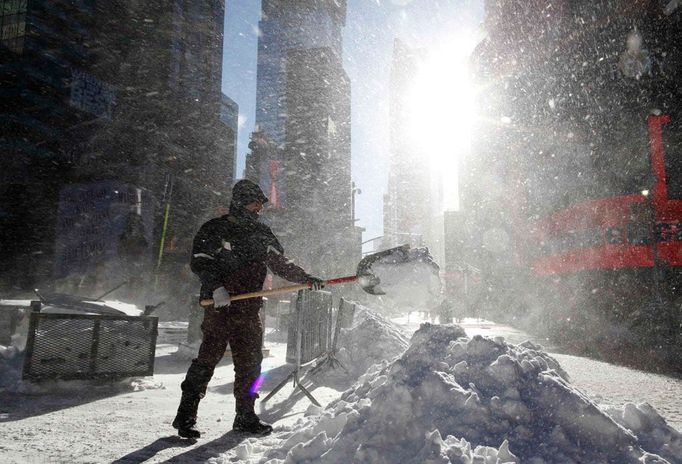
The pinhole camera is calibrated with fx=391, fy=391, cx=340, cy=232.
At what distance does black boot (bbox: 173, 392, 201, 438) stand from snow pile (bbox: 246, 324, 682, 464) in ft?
2.10

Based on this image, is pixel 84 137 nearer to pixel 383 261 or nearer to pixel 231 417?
pixel 231 417

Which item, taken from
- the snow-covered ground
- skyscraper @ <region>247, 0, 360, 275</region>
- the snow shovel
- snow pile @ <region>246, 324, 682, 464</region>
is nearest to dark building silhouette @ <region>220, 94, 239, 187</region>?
skyscraper @ <region>247, 0, 360, 275</region>

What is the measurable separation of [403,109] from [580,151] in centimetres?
17281

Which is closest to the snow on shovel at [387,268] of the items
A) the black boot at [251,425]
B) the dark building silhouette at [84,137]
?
the black boot at [251,425]

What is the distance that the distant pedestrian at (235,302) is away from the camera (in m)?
3.28

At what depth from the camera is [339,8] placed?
12275 centimetres

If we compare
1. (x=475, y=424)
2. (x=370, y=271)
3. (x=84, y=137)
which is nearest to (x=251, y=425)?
(x=370, y=271)

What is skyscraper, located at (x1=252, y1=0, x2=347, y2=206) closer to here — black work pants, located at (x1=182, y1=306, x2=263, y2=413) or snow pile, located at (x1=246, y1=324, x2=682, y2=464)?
black work pants, located at (x1=182, y1=306, x2=263, y2=413)

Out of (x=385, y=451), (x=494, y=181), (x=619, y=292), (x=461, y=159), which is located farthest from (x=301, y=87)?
(x=385, y=451)

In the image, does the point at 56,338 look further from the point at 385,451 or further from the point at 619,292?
the point at 619,292

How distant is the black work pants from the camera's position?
3285 mm

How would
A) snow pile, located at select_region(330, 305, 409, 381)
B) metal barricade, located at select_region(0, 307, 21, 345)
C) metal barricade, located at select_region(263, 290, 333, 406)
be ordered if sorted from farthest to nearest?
metal barricade, located at select_region(0, 307, 21, 345), snow pile, located at select_region(330, 305, 409, 381), metal barricade, located at select_region(263, 290, 333, 406)

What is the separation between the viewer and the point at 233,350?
11.1ft

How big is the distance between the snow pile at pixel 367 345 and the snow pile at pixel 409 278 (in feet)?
8.60
